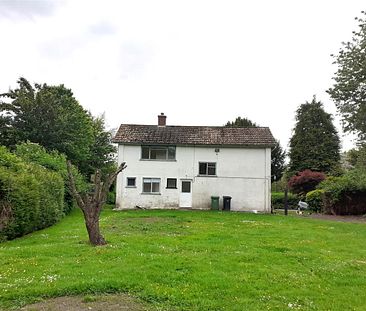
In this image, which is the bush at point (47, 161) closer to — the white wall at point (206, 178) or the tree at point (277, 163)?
the white wall at point (206, 178)

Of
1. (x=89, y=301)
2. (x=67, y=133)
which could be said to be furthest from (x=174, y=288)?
(x=67, y=133)

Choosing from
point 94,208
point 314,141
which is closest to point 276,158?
point 314,141

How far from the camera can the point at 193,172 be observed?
32.3 m

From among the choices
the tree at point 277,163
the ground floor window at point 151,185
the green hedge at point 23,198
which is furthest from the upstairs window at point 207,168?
the tree at point 277,163

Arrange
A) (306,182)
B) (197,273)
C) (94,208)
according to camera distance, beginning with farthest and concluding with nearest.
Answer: (306,182)
(94,208)
(197,273)

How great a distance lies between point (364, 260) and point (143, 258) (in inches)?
251

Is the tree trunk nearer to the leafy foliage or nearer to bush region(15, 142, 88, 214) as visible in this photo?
bush region(15, 142, 88, 214)

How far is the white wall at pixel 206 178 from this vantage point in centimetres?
3178

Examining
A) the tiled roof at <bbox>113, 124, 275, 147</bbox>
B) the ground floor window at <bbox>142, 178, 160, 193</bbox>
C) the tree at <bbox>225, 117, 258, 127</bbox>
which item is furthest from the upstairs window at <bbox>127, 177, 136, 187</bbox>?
the tree at <bbox>225, 117, 258, 127</bbox>

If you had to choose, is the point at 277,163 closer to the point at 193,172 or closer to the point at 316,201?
the point at 316,201

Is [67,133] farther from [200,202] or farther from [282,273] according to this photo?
[282,273]

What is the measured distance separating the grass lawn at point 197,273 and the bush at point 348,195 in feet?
60.3

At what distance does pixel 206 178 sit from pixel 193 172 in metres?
1.22

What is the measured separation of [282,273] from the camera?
28.7ft
